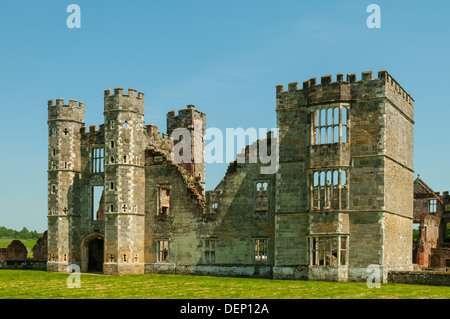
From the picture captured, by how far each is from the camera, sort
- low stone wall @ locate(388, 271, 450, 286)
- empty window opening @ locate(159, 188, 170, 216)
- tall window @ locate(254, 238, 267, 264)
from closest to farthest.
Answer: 1. low stone wall @ locate(388, 271, 450, 286)
2. tall window @ locate(254, 238, 267, 264)
3. empty window opening @ locate(159, 188, 170, 216)

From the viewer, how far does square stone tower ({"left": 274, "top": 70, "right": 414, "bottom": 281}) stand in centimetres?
3019

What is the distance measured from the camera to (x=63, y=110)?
40906 millimetres

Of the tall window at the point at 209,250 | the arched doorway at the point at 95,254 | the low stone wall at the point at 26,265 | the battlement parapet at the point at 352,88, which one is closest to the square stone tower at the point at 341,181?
the battlement parapet at the point at 352,88

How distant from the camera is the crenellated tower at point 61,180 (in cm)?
4034

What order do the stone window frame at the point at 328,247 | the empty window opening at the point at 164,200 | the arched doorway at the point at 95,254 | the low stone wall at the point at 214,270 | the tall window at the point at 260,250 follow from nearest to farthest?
the stone window frame at the point at 328,247, the low stone wall at the point at 214,270, the tall window at the point at 260,250, the empty window opening at the point at 164,200, the arched doorway at the point at 95,254

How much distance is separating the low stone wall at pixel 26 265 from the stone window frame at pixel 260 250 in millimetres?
17018

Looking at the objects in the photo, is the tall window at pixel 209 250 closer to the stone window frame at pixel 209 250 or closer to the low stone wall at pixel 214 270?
the stone window frame at pixel 209 250

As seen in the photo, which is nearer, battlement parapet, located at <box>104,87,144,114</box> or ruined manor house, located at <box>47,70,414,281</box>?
ruined manor house, located at <box>47,70,414,281</box>

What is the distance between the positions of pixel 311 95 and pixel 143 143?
12.7 meters

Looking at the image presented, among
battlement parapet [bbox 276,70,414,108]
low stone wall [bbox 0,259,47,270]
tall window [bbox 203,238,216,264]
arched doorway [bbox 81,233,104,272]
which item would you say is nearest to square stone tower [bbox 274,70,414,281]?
battlement parapet [bbox 276,70,414,108]

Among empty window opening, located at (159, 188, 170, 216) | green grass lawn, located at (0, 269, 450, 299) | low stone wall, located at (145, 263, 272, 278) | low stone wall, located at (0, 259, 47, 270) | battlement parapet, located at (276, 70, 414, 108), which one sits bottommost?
low stone wall, located at (0, 259, 47, 270)

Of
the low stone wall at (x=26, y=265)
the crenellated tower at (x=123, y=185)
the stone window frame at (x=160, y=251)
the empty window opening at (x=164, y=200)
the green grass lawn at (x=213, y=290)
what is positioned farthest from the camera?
the low stone wall at (x=26, y=265)

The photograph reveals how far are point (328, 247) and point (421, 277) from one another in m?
4.94

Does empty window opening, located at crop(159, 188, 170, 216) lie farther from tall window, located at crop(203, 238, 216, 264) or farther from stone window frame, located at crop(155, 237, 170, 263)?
tall window, located at crop(203, 238, 216, 264)
